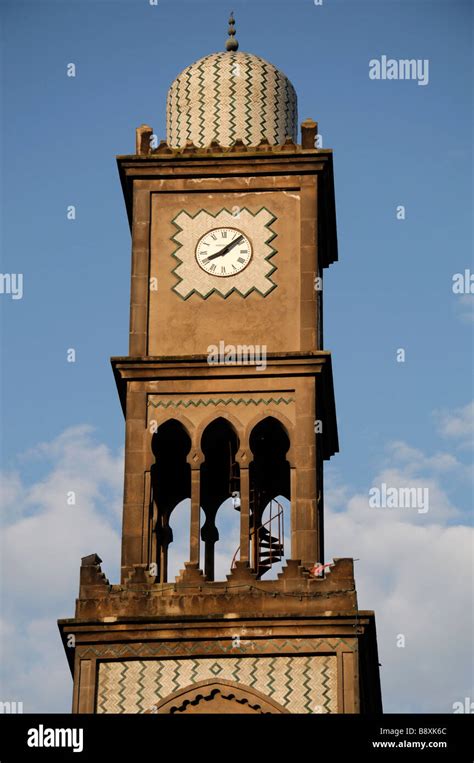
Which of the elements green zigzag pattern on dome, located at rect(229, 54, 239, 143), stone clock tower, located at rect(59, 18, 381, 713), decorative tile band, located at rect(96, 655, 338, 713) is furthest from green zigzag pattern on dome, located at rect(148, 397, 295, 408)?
green zigzag pattern on dome, located at rect(229, 54, 239, 143)

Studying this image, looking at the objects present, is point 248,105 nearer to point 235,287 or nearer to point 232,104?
point 232,104

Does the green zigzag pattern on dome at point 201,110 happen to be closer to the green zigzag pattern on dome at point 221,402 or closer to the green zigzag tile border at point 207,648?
the green zigzag pattern on dome at point 221,402

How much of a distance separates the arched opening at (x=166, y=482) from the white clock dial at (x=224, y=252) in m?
3.82

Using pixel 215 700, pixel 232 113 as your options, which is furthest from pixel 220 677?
pixel 232 113

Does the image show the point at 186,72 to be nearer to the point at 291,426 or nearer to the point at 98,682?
the point at 291,426

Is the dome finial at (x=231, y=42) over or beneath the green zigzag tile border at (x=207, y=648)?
over

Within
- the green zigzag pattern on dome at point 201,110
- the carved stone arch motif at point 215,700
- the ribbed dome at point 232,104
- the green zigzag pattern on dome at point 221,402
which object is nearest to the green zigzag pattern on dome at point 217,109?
the ribbed dome at point 232,104

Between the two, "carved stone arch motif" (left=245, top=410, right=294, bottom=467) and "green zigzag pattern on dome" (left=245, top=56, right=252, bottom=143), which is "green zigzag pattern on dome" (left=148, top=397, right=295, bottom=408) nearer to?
"carved stone arch motif" (left=245, top=410, right=294, bottom=467)

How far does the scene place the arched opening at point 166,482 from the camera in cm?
5397

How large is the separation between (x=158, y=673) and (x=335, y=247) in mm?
13471

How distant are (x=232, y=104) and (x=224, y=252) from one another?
4.13m

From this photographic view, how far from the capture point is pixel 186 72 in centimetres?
5869

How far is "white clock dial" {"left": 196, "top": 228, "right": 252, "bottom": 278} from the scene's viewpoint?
5547 cm
